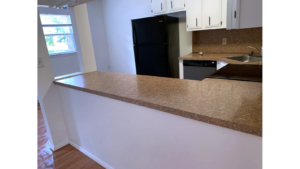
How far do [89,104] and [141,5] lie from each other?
3.01 m

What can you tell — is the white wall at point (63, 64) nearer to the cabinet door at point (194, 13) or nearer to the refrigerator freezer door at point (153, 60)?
the refrigerator freezer door at point (153, 60)

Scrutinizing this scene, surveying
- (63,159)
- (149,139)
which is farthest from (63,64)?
(149,139)

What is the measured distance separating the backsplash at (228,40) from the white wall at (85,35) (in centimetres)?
205

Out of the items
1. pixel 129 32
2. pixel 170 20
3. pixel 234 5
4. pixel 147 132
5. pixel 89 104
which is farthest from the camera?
pixel 129 32

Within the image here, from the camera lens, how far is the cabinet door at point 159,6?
3.19 m

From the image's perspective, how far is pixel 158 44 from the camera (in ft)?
10.4

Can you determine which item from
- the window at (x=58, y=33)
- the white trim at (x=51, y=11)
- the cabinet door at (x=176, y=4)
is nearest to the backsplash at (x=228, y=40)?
the cabinet door at (x=176, y=4)

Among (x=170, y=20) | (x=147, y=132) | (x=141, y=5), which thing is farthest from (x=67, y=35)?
(x=147, y=132)

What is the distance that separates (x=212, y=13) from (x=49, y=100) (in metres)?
2.63

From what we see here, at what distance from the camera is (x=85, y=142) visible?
193 cm

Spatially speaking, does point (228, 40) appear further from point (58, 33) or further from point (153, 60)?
point (58, 33)

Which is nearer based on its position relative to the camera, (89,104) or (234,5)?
(234,5)
